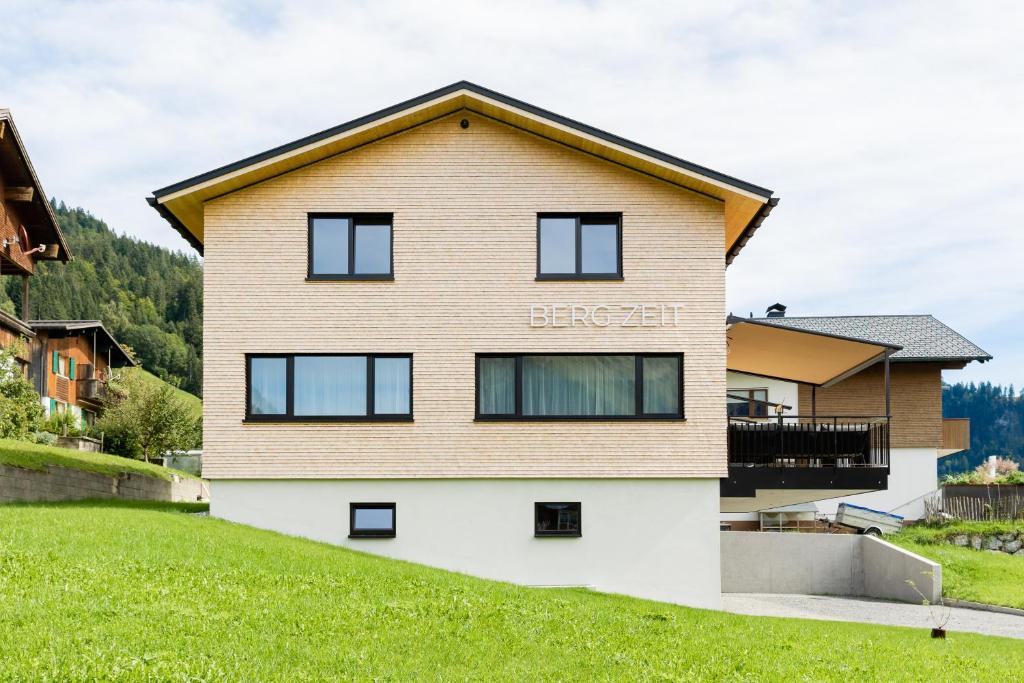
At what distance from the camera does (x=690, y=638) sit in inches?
547

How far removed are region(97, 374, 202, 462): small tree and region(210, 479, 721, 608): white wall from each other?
21590 mm

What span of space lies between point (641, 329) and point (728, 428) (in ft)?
10.2

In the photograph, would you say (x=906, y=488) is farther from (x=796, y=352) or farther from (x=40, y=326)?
(x=40, y=326)

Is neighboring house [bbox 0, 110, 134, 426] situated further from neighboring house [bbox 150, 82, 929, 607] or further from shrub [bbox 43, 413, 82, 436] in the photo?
neighboring house [bbox 150, 82, 929, 607]

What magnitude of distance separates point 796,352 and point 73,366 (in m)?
39.9

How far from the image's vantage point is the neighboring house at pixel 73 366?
49156 mm

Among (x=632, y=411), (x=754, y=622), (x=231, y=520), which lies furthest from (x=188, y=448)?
(x=754, y=622)

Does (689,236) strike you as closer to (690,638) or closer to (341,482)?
(341,482)

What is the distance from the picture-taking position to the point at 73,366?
2122 inches

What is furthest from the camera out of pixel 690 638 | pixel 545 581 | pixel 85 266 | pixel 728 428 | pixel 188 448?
pixel 85 266

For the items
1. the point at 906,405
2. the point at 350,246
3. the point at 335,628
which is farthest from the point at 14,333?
the point at 906,405

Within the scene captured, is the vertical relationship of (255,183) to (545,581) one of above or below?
above

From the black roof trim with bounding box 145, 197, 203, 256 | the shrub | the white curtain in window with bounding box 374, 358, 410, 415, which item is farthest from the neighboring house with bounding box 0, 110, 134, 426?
the white curtain in window with bounding box 374, 358, 410, 415

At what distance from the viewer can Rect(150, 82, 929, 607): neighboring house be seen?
20.8 metres
